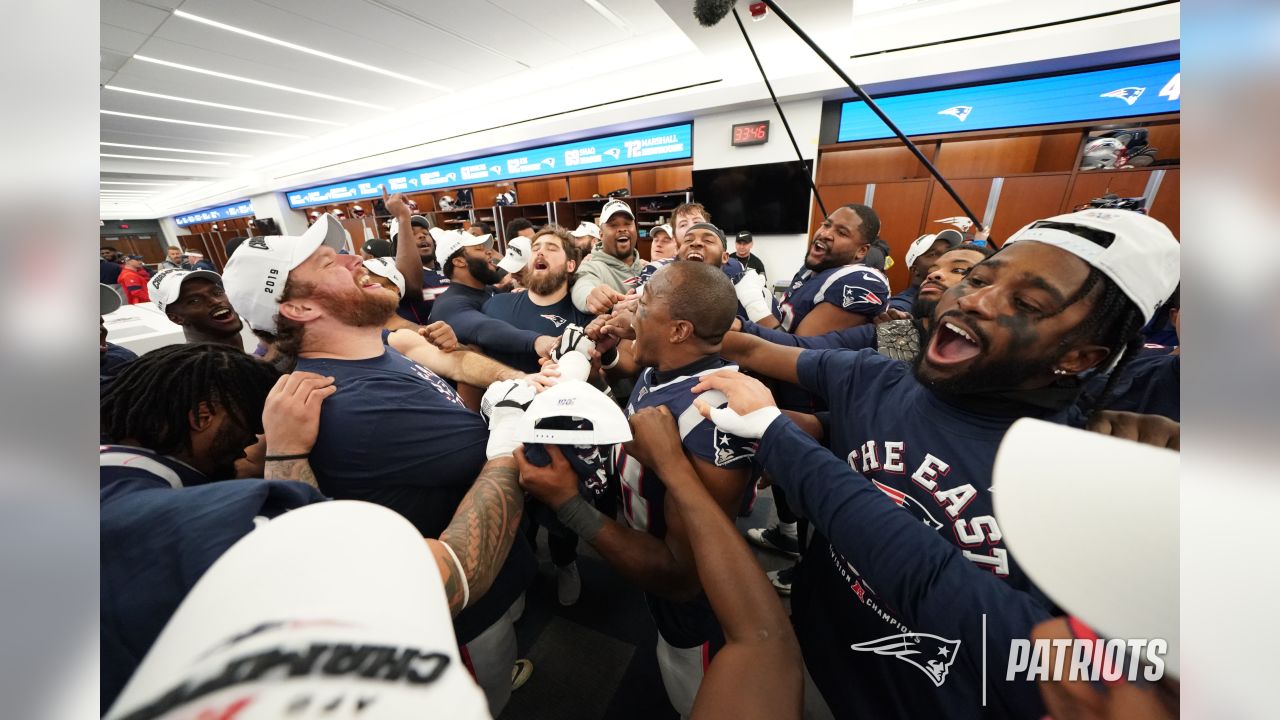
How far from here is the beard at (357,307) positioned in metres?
1.12

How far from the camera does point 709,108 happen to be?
18.0ft

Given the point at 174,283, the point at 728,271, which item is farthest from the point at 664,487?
the point at 174,283

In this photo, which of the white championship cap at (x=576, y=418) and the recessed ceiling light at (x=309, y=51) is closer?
the white championship cap at (x=576, y=418)

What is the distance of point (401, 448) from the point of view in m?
0.97

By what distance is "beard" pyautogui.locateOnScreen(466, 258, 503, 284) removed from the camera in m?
2.72

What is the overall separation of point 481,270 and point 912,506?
9.09 feet

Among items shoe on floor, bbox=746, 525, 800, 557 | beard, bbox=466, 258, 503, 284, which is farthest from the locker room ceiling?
shoe on floor, bbox=746, 525, 800, 557

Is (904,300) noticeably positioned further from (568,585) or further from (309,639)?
(309,639)

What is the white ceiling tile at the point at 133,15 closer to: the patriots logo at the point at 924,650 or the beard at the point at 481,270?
the beard at the point at 481,270

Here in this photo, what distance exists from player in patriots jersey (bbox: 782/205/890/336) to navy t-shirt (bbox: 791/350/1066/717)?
852 millimetres

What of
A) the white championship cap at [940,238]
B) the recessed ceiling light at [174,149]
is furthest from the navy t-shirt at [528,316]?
the recessed ceiling light at [174,149]

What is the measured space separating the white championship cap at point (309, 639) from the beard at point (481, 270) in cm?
265
